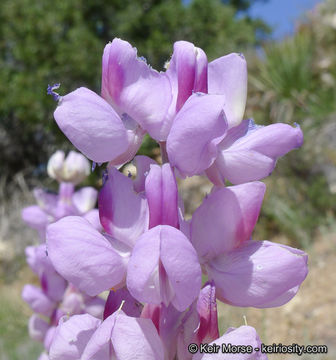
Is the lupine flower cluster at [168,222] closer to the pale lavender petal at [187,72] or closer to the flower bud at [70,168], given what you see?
the pale lavender petal at [187,72]

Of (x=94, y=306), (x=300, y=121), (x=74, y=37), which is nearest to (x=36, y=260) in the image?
(x=94, y=306)

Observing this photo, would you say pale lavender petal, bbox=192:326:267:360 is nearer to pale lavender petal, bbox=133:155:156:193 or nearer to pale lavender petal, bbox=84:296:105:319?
pale lavender petal, bbox=133:155:156:193

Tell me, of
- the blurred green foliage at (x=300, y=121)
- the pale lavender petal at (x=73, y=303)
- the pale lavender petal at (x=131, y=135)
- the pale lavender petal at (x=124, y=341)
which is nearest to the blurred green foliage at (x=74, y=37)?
the blurred green foliage at (x=300, y=121)

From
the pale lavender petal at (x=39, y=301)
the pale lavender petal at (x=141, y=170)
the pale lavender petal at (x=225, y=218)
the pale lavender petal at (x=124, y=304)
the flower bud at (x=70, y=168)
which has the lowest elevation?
the pale lavender petal at (x=39, y=301)

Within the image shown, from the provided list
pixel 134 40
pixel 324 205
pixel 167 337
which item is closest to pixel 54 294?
pixel 167 337

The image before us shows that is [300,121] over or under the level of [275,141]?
under

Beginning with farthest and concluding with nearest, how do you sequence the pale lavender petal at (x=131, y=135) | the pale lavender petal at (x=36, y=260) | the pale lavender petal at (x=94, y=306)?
1. the pale lavender petal at (x=36, y=260)
2. the pale lavender petal at (x=94, y=306)
3. the pale lavender petal at (x=131, y=135)
